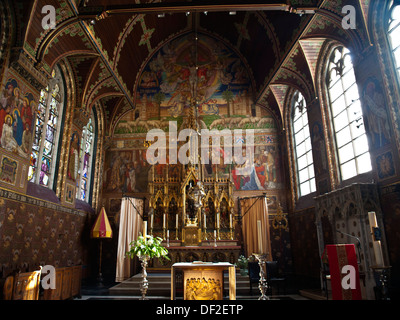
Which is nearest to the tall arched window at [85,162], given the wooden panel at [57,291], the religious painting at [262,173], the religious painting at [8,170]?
the religious painting at [8,170]

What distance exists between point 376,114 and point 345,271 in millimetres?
4697

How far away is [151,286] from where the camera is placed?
8977 mm

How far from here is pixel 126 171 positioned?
13.9 metres

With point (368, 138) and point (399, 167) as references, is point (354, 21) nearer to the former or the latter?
point (368, 138)

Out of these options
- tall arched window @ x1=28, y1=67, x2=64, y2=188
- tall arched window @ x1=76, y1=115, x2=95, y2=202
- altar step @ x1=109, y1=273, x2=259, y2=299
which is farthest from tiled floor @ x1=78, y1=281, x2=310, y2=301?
tall arched window @ x1=28, y1=67, x2=64, y2=188

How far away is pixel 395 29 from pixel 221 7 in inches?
181

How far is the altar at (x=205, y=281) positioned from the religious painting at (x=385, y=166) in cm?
458

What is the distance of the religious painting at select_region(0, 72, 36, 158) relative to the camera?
7281 mm

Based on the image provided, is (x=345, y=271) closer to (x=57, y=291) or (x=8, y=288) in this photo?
(x=8, y=288)

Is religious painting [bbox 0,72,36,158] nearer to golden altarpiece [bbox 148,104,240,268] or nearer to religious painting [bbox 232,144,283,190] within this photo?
golden altarpiece [bbox 148,104,240,268]

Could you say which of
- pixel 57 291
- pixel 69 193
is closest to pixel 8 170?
pixel 57 291

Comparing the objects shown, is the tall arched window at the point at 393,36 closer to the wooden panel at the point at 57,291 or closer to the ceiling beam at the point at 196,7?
the ceiling beam at the point at 196,7
